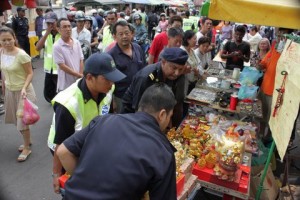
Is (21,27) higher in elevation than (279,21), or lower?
lower

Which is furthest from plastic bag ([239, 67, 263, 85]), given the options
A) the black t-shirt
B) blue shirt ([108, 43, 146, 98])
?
blue shirt ([108, 43, 146, 98])

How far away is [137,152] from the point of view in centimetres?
136

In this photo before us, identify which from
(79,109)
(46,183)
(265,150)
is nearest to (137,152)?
(79,109)

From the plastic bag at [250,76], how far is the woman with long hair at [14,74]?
3171mm

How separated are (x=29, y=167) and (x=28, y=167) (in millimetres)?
13

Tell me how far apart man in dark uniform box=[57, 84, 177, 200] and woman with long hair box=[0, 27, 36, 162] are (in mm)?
2492

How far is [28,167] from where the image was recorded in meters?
3.75

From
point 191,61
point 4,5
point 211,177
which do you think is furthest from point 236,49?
point 4,5

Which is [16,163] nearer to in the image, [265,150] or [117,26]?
[117,26]

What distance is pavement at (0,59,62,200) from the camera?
3268 mm

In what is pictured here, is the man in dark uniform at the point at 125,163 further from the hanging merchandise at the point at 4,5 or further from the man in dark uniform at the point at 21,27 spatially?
the man in dark uniform at the point at 21,27

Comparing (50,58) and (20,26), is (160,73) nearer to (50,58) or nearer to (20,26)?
(50,58)

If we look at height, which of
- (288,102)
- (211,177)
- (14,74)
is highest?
(288,102)

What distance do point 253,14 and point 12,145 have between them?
3.80 metres
